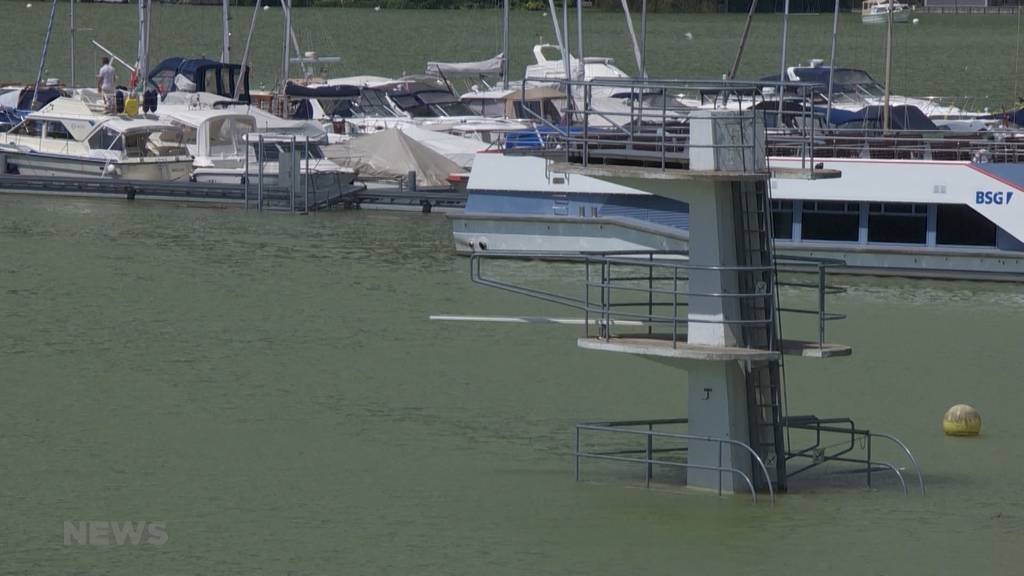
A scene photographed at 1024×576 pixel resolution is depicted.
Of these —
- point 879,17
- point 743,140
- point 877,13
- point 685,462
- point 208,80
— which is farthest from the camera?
point 879,17

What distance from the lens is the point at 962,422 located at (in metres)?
19.8

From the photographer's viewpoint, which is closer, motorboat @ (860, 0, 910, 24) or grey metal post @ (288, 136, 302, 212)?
grey metal post @ (288, 136, 302, 212)

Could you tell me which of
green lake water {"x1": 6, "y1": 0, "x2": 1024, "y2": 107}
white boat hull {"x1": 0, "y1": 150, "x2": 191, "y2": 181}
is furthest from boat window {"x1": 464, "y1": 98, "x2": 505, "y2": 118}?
green lake water {"x1": 6, "y1": 0, "x2": 1024, "y2": 107}

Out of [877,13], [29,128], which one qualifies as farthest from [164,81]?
[877,13]

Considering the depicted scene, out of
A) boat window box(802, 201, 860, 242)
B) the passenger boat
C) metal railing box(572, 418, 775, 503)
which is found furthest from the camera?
boat window box(802, 201, 860, 242)

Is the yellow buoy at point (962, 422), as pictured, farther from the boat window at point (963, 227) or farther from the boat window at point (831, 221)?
the boat window at point (831, 221)

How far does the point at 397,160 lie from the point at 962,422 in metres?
25.6

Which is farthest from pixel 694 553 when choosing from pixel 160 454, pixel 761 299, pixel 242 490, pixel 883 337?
pixel 883 337

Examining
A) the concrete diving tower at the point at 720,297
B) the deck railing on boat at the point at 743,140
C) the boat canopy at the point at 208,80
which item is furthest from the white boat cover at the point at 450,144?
the concrete diving tower at the point at 720,297

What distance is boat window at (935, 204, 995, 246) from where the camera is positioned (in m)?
30.8

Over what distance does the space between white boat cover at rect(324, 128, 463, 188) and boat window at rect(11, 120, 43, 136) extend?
21.5ft

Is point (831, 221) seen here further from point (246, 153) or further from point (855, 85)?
point (855, 85)

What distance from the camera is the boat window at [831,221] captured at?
1246 inches

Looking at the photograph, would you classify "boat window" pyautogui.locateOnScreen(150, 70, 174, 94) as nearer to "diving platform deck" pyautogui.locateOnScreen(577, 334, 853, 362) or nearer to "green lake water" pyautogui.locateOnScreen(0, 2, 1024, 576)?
Answer: "green lake water" pyautogui.locateOnScreen(0, 2, 1024, 576)
